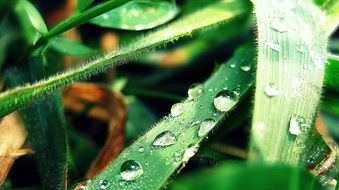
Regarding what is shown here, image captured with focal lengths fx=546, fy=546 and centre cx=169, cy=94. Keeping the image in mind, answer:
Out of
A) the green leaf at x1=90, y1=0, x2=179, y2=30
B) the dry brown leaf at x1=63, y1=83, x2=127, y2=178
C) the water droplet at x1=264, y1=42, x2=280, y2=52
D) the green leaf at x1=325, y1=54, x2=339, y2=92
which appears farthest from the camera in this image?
the dry brown leaf at x1=63, y1=83, x2=127, y2=178

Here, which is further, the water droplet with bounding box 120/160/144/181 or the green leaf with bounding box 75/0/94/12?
the green leaf with bounding box 75/0/94/12

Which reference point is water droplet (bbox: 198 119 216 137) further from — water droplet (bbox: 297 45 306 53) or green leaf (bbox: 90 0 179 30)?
green leaf (bbox: 90 0 179 30)

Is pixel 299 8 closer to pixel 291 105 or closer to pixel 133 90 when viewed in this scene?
pixel 291 105

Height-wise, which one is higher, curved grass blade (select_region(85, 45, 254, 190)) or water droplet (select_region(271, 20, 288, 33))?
water droplet (select_region(271, 20, 288, 33))

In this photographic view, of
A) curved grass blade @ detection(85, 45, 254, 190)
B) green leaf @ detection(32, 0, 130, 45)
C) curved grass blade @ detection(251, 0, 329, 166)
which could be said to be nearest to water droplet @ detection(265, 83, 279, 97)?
curved grass blade @ detection(251, 0, 329, 166)

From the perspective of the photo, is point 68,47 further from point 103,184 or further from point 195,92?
point 103,184

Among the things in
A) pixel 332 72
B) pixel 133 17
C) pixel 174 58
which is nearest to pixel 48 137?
pixel 133 17
